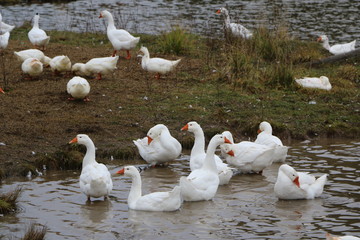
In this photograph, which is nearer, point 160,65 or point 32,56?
point 160,65

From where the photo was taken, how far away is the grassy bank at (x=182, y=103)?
42.5 ft

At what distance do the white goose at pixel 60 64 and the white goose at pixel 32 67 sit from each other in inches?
15.4

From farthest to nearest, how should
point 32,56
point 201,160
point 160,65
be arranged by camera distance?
1. point 32,56
2. point 160,65
3. point 201,160

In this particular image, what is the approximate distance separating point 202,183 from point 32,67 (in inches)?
272

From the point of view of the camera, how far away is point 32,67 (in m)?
16.0

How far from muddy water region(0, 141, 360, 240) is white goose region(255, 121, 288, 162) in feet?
1.22

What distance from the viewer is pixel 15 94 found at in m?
15.3

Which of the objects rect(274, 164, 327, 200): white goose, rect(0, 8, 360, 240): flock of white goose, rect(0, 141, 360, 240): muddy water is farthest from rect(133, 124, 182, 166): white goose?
rect(274, 164, 327, 200): white goose

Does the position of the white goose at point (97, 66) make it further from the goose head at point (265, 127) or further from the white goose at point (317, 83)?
the goose head at point (265, 127)

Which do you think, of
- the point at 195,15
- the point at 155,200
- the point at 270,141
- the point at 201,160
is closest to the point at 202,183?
the point at 155,200

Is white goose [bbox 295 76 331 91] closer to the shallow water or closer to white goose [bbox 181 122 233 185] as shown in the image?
white goose [bbox 181 122 233 185]

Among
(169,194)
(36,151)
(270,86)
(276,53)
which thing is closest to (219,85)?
(270,86)

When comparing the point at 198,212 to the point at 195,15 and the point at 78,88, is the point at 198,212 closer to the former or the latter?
the point at 78,88

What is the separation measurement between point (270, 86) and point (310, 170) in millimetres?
4952
